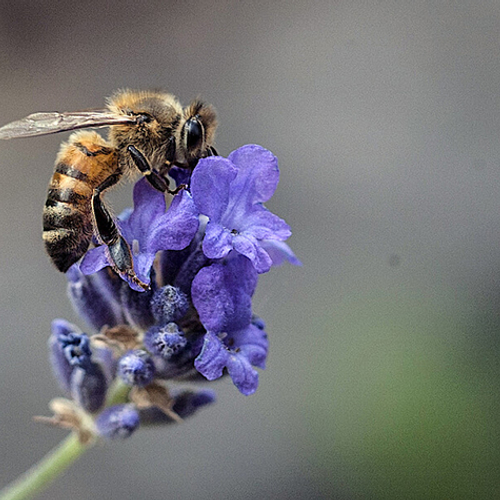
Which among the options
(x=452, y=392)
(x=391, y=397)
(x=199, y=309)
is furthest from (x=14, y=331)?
(x=199, y=309)

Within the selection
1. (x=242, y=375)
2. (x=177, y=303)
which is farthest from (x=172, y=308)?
(x=242, y=375)

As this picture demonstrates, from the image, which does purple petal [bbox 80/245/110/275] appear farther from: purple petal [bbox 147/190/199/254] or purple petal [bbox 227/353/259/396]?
purple petal [bbox 227/353/259/396]

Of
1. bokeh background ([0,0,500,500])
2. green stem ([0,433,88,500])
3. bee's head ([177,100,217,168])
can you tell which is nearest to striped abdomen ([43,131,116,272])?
bee's head ([177,100,217,168])

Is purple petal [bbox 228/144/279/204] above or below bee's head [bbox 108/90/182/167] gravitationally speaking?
below

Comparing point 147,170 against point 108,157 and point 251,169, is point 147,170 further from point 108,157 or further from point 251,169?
point 251,169

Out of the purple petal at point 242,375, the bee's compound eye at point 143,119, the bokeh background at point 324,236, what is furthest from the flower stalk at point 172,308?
the bokeh background at point 324,236

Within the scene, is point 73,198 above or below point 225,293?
above

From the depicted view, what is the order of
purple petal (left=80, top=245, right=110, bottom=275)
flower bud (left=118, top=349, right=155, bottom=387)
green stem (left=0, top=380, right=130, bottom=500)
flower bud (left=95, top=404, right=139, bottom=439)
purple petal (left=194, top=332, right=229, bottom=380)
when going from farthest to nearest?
green stem (left=0, top=380, right=130, bottom=500), flower bud (left=95, top=404, right=139, bottom=439), flower bud (left=118, top=349, right=155, bottom=387), purple petal (left=80, top=245, right=110, bottom=275), purple petal (left=194, top=332, right=229, bottom=380)
